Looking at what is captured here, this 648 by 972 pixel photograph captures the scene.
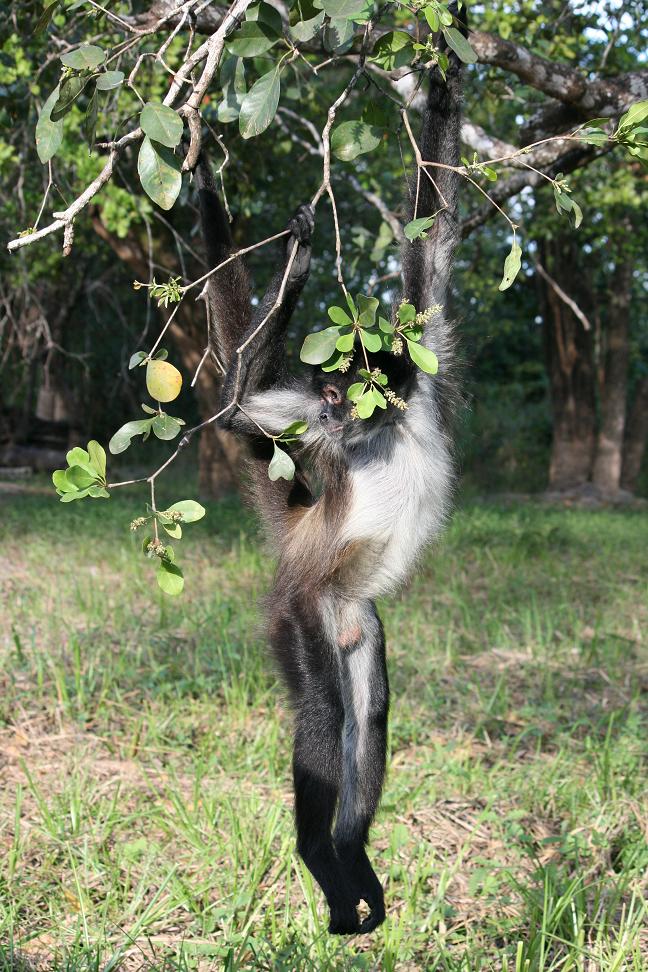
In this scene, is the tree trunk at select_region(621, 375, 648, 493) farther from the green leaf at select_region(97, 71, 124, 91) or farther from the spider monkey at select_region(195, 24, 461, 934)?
the green leaf at select_region(97, 71, 124, 91)

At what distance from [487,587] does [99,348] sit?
48.5 ft

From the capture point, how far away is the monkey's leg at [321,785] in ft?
7.57

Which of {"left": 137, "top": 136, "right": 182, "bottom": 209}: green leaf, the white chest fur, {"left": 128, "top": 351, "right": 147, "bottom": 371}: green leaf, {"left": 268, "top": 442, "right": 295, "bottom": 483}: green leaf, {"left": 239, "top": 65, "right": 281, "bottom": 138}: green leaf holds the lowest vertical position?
the white chest fur

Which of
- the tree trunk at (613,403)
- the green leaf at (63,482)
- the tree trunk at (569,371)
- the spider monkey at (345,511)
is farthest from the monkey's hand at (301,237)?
the tree trunk at (613,403)

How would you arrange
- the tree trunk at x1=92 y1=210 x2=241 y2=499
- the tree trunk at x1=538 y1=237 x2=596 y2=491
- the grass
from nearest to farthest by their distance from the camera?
the grass < the tree trunk at x1=92 y1=210 x2=241 y2=499 < the tree trunk at x1=538 y1=237 x2=596 y2=491

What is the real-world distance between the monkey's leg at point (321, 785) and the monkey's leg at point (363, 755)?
0.08 meters

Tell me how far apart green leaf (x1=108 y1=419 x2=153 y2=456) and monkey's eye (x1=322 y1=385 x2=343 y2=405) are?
3.01ft

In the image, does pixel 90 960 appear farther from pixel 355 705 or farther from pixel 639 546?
pixel 639 546

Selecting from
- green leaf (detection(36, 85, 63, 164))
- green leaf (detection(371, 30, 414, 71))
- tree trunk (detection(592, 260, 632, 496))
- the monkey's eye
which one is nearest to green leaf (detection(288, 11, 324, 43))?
green leaf (detection(371, 30, 414, 71))

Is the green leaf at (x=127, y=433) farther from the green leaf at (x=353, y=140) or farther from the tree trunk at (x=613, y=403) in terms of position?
the tree trunk at (x=613, y=403)

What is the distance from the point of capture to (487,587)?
6.48 meters

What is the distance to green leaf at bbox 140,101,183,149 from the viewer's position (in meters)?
1.54

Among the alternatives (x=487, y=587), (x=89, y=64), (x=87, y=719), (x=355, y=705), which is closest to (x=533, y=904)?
(x=355, y=705)

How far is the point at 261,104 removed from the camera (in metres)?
1.70
